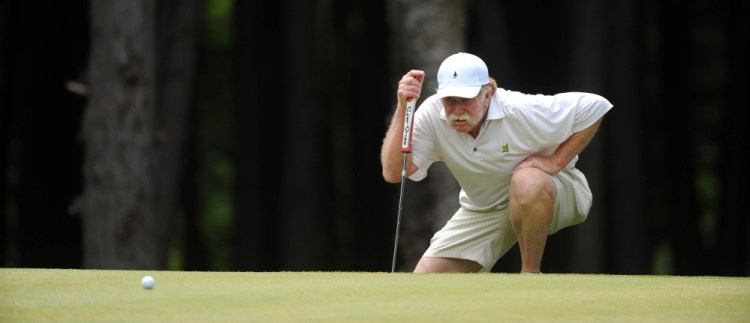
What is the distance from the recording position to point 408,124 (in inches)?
286

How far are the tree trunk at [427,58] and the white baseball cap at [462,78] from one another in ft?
15.9

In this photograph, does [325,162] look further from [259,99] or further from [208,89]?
[208,89]

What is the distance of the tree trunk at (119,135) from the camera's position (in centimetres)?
1208

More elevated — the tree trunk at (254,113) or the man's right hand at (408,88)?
the man's right hand at (408,88)

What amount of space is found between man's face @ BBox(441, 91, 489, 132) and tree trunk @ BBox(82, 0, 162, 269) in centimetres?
548

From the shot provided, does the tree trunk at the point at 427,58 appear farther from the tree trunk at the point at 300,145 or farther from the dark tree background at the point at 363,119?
the tree trunk at the point at 300,145

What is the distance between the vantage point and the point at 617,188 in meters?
15.6

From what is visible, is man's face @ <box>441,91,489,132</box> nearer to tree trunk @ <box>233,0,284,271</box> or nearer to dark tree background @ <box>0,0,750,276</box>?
dark tree background @ <box>0,0,750,276</box>

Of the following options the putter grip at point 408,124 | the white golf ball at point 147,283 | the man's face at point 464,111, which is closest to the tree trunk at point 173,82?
the putter grip at point 408,124

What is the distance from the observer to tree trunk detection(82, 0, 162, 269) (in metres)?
12.1

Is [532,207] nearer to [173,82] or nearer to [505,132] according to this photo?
[505,132]

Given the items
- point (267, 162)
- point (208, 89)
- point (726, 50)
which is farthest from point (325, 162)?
point (726, 50)

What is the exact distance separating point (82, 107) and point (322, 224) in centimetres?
289

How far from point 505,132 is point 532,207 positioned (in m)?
0.40
